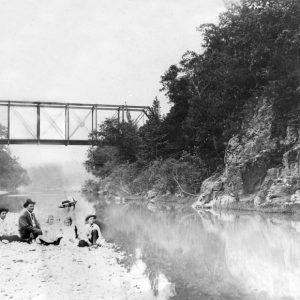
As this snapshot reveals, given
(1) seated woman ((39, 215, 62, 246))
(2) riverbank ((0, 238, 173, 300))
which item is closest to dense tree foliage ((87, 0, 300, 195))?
(1) seated woman ((39, 215, 62, 246))

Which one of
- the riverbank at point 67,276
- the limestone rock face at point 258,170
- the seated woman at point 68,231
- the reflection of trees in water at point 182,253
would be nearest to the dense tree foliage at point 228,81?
the limestone rock face at point 258,170

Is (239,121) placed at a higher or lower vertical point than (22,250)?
higher

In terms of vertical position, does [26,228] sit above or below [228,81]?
below

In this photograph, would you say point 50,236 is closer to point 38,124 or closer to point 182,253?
point 182,253

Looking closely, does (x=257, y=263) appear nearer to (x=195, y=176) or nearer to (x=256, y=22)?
(x=256, y=22)

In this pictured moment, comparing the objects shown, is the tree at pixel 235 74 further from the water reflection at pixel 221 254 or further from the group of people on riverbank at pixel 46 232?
the group of people on riverbank at pixel 46 232

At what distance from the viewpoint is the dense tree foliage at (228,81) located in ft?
112

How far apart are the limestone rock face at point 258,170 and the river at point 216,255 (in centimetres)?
569

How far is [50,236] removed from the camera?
15.6 m

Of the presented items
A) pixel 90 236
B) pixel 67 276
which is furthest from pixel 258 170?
pixel 67 276

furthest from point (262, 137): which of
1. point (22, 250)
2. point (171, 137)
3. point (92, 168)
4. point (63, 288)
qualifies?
point (92, 168)

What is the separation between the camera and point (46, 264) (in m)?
12.1

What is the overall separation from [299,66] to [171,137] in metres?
24.5

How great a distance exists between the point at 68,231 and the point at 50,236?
2357mm
